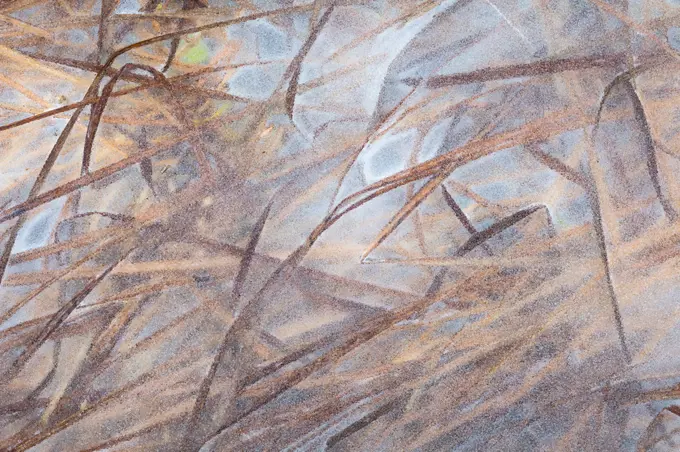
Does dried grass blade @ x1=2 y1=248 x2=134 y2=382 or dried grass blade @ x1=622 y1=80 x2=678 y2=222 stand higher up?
dried grass blade @ x1=2 y1=248 x2=134 y2=382

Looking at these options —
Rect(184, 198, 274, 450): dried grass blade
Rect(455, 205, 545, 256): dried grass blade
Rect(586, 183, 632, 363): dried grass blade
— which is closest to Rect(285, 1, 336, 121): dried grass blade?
Rect(184, 198, 274, 450): dried grass blade

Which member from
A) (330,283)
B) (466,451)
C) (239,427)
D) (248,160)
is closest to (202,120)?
(248,160)

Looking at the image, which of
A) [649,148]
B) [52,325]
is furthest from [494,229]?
[52,325]

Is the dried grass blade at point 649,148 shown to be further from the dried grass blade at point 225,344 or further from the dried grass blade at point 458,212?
the dried grass blade at point 225,344

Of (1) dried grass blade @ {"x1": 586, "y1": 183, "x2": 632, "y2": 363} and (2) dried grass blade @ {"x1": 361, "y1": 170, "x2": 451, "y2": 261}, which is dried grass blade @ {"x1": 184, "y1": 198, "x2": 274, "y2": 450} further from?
(1) dried grass blade @ {"x1": 586, "y1": 183, "x2": 632, "y2": 363}

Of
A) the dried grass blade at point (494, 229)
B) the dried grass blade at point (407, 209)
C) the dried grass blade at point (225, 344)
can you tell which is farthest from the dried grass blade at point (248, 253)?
the dried grass blade at point (494, 229)

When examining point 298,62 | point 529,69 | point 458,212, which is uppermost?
point 298,62

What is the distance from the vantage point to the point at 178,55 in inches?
35.1

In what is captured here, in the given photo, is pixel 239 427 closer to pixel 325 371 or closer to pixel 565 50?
pixel 325 371

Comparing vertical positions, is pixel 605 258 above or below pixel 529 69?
below

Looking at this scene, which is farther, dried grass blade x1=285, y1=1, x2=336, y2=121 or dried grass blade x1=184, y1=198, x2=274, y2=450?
dried grass blade x1=285, y1=1, x2=336, y2=121

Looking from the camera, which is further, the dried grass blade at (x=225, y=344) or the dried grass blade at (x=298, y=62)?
the dried grass blade at (x=298, y=62)

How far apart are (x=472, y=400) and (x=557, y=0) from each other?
1.63ft

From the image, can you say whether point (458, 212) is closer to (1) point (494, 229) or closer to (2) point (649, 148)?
(1) point (494, 229)
